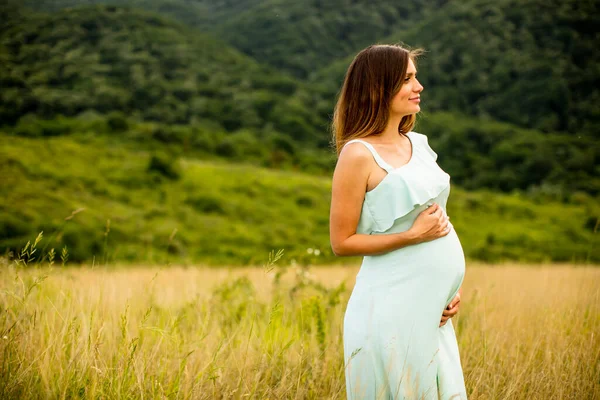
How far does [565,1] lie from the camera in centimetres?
10219

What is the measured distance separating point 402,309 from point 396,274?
6.2 inches

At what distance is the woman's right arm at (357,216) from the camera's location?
93.0 inches

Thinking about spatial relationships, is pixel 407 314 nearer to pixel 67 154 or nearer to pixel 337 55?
pixel 67 154

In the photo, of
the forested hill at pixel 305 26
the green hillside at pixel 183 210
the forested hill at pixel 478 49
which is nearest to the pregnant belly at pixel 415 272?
the green hillside at pixel 183 210

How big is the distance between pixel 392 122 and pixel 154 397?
5.92ft

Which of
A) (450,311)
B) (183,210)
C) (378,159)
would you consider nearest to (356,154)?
(378,159)

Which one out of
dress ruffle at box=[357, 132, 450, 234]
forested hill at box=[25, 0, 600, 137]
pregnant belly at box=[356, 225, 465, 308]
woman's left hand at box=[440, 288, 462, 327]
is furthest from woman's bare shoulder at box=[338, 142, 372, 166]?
forested hill at box=[25, 0, 600, 137]

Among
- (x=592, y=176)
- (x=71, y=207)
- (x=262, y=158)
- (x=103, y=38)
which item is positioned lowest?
(x=592, y=176)

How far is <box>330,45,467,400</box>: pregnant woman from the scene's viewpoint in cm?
233

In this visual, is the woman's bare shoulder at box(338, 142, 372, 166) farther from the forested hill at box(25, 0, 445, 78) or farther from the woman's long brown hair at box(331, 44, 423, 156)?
the forested hill at box(25, 0, 445, 78)

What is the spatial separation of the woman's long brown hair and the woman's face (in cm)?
3

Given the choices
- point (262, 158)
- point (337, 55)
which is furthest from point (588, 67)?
point (262, 158)

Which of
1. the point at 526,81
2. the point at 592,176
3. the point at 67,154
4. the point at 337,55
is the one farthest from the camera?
the point at 337,55

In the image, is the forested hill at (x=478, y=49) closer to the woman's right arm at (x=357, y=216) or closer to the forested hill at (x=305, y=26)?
the forested hill at (x=305, y=26)
